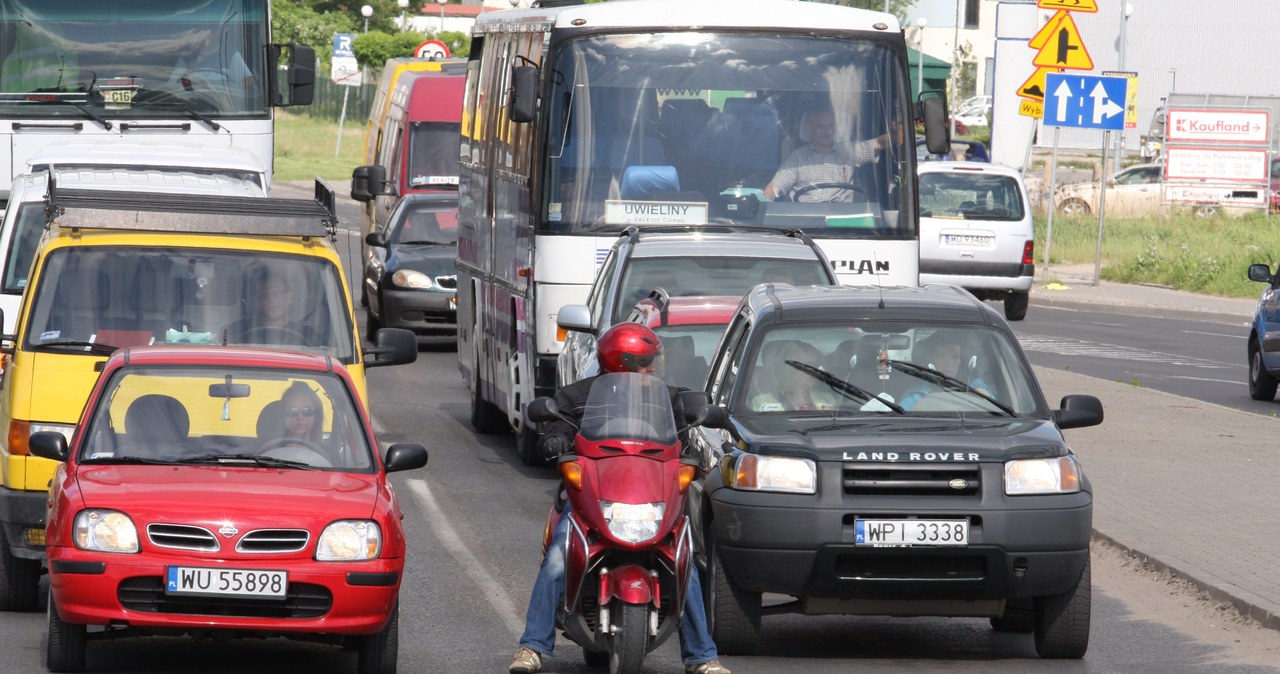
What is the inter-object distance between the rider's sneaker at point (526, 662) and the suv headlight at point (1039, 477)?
2.01m

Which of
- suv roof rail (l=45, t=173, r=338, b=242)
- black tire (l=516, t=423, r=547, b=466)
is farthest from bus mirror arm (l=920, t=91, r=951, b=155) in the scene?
suv roof rail (l=45, t=173, r=338, b=242)

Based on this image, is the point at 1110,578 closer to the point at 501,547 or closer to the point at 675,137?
the point at 501,547

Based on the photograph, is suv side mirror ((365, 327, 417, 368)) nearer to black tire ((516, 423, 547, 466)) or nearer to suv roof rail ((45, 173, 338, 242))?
suv roof rail ((45, 173, 338, 242))

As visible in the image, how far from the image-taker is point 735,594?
868 centimetres

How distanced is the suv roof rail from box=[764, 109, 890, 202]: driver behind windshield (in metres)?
4.79

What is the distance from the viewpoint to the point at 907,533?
8391 millimetres

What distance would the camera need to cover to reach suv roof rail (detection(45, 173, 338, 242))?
10.7m

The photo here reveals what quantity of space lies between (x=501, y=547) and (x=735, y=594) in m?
3.12

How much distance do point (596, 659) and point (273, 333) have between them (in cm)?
308

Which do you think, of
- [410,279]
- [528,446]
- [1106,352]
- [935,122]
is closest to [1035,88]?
[1106,352]

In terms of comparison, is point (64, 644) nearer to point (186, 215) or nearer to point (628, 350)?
point (628, 350)

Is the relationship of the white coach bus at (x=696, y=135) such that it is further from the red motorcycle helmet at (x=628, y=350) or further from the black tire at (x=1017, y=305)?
the black tire at (x=1017, y=305)

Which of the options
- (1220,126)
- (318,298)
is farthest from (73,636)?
(1220,126)

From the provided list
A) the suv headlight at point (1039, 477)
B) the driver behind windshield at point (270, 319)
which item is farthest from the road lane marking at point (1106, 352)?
the suv headlight at point (1039, 477)
